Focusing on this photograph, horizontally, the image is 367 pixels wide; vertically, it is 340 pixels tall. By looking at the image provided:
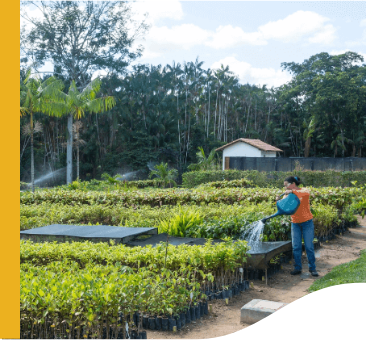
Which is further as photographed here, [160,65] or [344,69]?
[160,65]

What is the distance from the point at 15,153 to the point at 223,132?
5.36ft

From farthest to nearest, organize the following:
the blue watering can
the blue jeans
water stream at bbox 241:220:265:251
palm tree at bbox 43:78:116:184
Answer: water stream at bbox 241:220:265:251 < the blue jeans < palm tree at bbox 43:78:116:184 < the blue watering can

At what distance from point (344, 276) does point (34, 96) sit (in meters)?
3.81

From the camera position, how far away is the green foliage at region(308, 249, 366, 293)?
3.08 m

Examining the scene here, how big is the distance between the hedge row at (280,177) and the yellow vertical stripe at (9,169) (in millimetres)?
2070

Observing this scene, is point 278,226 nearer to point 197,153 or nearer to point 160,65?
point 197,153

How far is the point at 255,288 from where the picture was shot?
3754mm

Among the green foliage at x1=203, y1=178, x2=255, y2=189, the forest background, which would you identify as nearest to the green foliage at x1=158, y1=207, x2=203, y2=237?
the forest background

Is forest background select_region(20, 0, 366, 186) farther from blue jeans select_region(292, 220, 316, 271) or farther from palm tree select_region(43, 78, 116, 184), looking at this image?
blue jeans select_region(292, 220, 316, 271)

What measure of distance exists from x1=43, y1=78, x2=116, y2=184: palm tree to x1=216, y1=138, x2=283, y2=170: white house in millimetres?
1362

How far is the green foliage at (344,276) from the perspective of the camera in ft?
10.1

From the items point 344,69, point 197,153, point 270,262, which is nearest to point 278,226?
point 270,262

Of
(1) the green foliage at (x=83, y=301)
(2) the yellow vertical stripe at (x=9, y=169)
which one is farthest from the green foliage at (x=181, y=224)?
(2) the yellow vertical stripe at (x=9, y=169)

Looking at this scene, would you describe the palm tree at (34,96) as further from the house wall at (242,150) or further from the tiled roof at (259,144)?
the tiled roof at (259,144)
